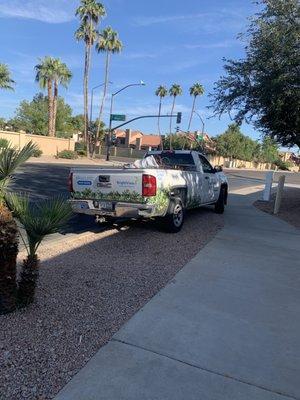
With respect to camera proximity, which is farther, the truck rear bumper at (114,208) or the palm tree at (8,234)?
the truck rear bumper at (114,208)

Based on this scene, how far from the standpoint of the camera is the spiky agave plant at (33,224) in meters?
4.40

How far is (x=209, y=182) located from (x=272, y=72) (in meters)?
3.49

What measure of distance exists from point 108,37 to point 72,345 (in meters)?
57.8

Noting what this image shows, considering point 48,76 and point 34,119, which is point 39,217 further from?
point 34,119

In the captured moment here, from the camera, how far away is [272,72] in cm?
1241

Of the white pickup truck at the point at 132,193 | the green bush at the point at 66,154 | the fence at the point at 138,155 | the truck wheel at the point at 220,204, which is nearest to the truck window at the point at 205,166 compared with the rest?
the truck wheel at the point at 220,204

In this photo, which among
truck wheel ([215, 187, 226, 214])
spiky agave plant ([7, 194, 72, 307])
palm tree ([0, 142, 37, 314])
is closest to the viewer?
palm tree ([0, 142, 37, 314])

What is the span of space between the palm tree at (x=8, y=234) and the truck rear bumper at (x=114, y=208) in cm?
381

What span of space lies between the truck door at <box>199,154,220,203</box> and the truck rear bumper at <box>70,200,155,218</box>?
366cm

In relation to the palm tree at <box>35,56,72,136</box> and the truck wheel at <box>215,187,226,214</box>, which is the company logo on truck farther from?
the palm tree at <box>35,56,72,136</box>

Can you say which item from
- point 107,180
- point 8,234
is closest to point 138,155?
point 107,180

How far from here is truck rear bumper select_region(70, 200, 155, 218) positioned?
838cm

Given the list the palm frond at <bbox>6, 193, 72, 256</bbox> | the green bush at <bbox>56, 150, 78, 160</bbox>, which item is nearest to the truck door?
the palm frond at <bbox>6, 193, 72, 256</bbox>

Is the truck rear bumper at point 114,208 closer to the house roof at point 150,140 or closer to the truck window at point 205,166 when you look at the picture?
the truck window at point 205,166
